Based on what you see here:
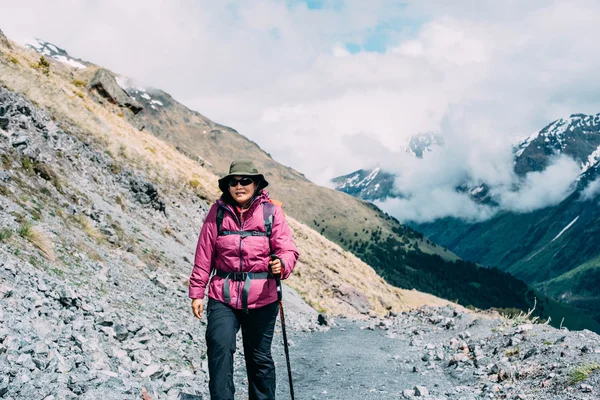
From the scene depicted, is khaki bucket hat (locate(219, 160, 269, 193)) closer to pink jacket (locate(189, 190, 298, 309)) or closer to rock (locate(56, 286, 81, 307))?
pink jacket (locate(189, 190, 298, 309))

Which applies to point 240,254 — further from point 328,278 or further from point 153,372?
point 328,278

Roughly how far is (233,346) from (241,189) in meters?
2.14

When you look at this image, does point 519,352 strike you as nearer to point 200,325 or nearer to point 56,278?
point 200,325

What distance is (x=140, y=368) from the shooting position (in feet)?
26.2

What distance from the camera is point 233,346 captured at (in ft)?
20.6

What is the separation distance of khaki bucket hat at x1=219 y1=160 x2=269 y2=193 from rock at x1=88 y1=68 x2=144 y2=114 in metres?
51.8

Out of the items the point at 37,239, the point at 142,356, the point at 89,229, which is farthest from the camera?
the point at 89,229

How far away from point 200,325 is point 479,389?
25.6 ft

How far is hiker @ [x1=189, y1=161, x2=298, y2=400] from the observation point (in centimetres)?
625

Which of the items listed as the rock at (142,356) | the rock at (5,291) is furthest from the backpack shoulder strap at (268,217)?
the rock at (5,291)

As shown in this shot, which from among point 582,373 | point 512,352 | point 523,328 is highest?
point 523,328

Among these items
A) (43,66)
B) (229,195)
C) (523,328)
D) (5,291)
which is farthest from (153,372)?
(43,66)

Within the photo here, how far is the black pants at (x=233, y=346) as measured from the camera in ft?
20.2

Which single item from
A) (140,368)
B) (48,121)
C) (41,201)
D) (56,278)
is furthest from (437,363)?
(48,121)
